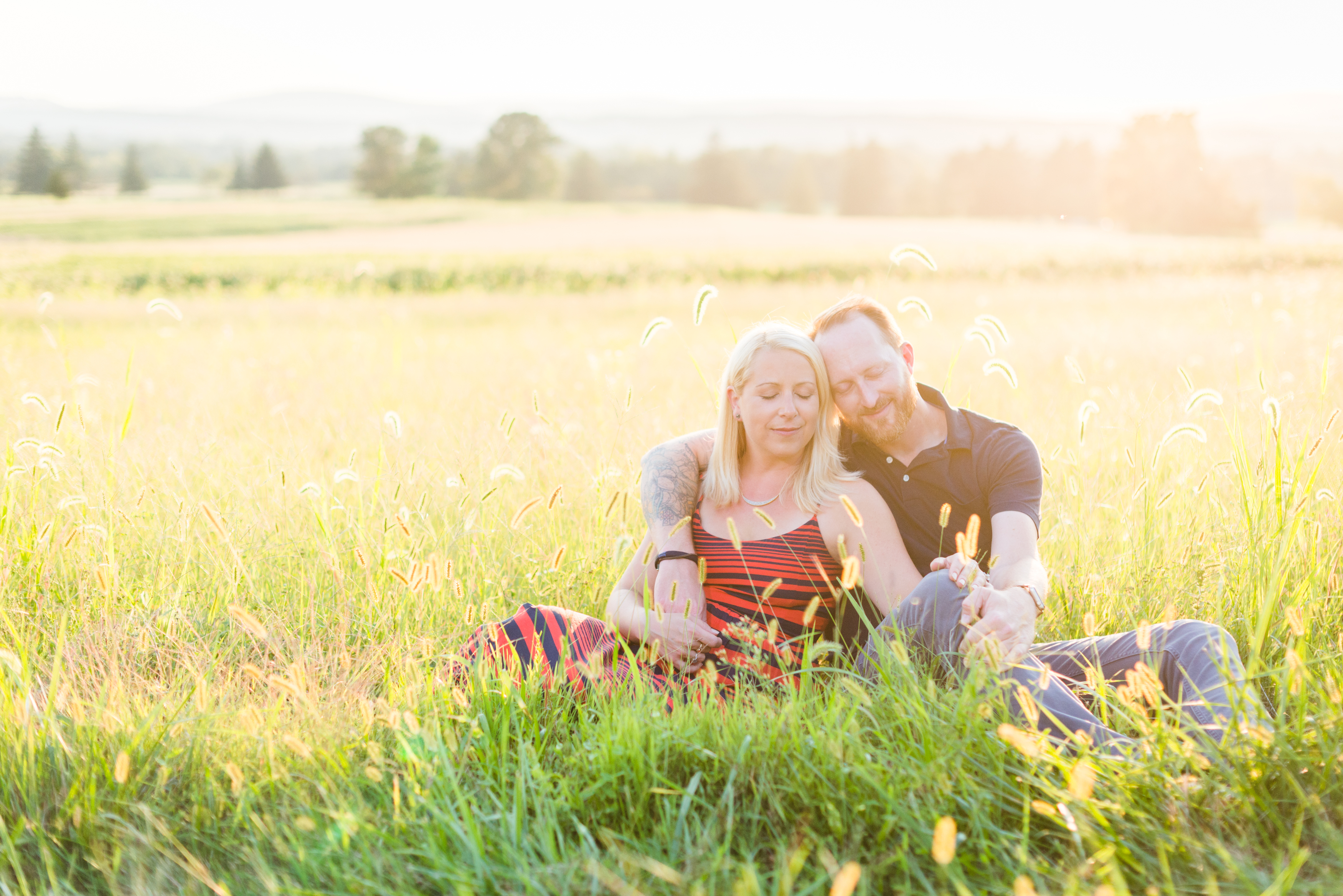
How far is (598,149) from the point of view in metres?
91.1

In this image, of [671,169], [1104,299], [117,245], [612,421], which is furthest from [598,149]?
[612,421]

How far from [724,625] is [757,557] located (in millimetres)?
291

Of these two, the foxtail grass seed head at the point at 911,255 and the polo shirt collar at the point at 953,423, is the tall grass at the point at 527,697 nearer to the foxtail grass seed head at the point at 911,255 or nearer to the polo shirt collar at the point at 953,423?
the foxtail grass seed head at the point at 911,255

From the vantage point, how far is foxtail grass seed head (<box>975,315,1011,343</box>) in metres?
3.80

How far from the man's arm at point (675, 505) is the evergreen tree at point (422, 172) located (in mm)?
77376

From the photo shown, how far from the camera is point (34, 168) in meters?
A: 55.5

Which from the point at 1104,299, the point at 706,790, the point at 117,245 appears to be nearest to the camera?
the point at 706,790

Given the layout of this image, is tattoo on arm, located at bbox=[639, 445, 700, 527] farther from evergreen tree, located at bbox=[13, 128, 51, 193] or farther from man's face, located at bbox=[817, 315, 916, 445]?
evergreen tree, located at bbox=[13, 128, 51, 193]

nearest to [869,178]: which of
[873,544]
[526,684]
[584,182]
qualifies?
[584,182]

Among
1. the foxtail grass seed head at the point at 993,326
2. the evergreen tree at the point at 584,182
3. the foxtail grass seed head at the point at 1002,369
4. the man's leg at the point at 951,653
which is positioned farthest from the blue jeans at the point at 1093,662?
the evergreen tree at the point at 584,182

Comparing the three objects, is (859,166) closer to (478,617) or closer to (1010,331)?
(1010,331)

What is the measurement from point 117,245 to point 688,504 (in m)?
37.5

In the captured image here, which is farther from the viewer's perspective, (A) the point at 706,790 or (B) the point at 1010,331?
(B) the point at 1010,331

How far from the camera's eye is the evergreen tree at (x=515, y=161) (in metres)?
75.1
